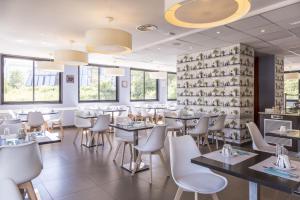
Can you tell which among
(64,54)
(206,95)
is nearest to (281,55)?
(206,95)

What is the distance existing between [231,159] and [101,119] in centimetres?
388

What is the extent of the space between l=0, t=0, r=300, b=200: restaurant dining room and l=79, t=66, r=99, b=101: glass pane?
0.10m

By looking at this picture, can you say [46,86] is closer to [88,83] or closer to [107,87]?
[88,83]

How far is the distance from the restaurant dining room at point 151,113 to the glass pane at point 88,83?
0.10m

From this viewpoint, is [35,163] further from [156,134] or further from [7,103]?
[7,103]

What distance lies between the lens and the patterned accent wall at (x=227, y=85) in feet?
18.5

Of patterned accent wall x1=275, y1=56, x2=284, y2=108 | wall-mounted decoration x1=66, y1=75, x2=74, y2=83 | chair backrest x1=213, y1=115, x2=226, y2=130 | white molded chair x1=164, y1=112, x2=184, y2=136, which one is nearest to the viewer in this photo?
chair backrest x1=213, y1=115, x2=226, y2=130

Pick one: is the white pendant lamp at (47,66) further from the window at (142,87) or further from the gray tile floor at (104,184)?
the window at (142,87)

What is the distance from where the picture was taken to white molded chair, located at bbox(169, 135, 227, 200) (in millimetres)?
1946

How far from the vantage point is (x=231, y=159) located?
6.23 ft

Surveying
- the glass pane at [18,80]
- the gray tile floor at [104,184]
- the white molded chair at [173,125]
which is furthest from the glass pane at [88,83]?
the gray tile floor at [104,184]

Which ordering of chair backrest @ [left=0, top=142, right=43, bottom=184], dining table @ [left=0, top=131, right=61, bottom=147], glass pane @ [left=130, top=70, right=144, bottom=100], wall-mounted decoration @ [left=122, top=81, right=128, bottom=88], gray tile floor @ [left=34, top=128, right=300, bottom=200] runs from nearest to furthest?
chair backrest @ [left=0, top=142, right=43, bottom=184], dining table @ [left=0, top=131, right=61, bottom=147], gray tile floor @ [left=34, top=128, right=300, bottom=200], wall-mounted decoration @ [left=122, top=81, right=128, bottom=88], glass pane @ [left=130, top=70, right=144, bottom=100]

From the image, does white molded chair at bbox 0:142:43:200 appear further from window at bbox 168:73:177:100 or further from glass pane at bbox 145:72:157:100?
window at bbox 168:73:177:100

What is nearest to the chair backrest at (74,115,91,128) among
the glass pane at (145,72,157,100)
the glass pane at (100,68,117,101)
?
the glass pane at (100,68,117,101)
